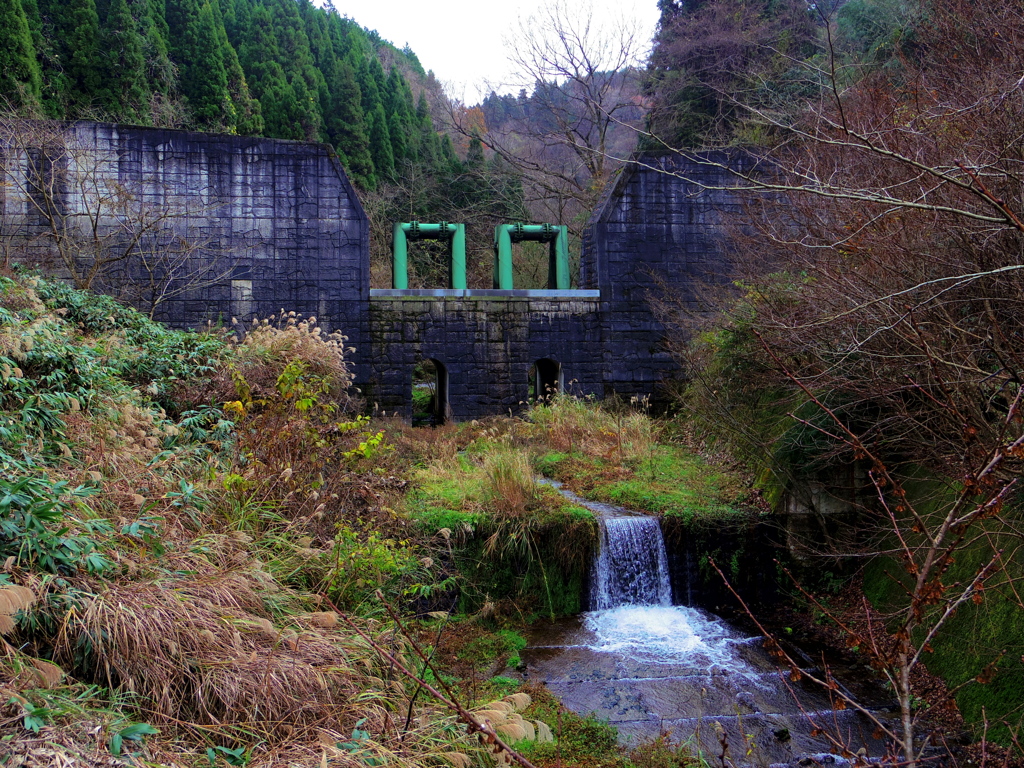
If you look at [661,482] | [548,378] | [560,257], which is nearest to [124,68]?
[560,257]

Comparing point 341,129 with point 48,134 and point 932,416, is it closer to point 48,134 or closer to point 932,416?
point 48,134

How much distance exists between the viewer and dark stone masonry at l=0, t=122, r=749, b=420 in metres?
13.4

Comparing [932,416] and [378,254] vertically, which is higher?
[378,254]

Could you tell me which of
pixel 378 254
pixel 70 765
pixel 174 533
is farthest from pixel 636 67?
pixel 70 765

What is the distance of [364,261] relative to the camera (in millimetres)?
14062

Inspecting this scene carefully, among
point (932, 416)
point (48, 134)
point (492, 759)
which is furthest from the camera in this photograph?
point (48, 134)

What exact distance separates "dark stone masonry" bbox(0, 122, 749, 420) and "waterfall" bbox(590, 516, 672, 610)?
6.87 m

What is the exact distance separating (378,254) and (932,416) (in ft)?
62.9

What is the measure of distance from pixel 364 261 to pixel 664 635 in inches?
376

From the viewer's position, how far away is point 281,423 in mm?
6008

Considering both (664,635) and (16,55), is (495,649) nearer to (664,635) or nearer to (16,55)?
(664,635)

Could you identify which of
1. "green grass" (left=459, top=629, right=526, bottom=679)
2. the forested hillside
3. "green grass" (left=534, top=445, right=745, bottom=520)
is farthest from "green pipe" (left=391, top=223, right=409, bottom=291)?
"green grass" (left=459, top=629, right=526, bottom=679)

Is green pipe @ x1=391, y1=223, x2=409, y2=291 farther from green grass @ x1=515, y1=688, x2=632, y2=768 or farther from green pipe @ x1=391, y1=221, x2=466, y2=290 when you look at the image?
green grass @ x1=515, y1=688, x2=632, y2=768

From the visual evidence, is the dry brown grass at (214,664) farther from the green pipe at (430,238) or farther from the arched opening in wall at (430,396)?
the green pipe at (430,238)
